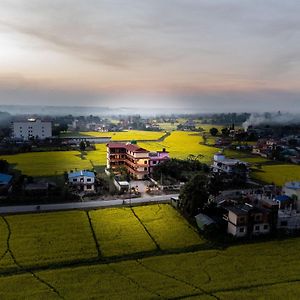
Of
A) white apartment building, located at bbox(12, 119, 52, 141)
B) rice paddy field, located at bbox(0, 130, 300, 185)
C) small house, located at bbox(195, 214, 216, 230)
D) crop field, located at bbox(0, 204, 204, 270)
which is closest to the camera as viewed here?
crop field, located at bbox(0, 204, 204, 270)

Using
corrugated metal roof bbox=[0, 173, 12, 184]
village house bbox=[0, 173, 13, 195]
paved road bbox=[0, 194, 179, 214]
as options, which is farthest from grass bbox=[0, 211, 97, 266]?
corrugated metal roof bbox=[0, 173, 12, 184]

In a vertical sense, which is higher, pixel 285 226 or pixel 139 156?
pixel 139 156

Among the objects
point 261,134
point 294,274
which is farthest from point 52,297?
point 261,134

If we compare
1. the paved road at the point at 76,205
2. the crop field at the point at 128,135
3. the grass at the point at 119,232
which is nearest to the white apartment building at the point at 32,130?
the crop field at the point at 128,135

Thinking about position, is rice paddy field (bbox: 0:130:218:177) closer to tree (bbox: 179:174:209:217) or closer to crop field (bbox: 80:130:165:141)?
tree (bbox: 179:174:209:217)

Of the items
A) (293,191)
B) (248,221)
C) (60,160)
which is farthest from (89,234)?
(60,160)

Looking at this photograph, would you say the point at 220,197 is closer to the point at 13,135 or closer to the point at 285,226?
the point at 285,226
